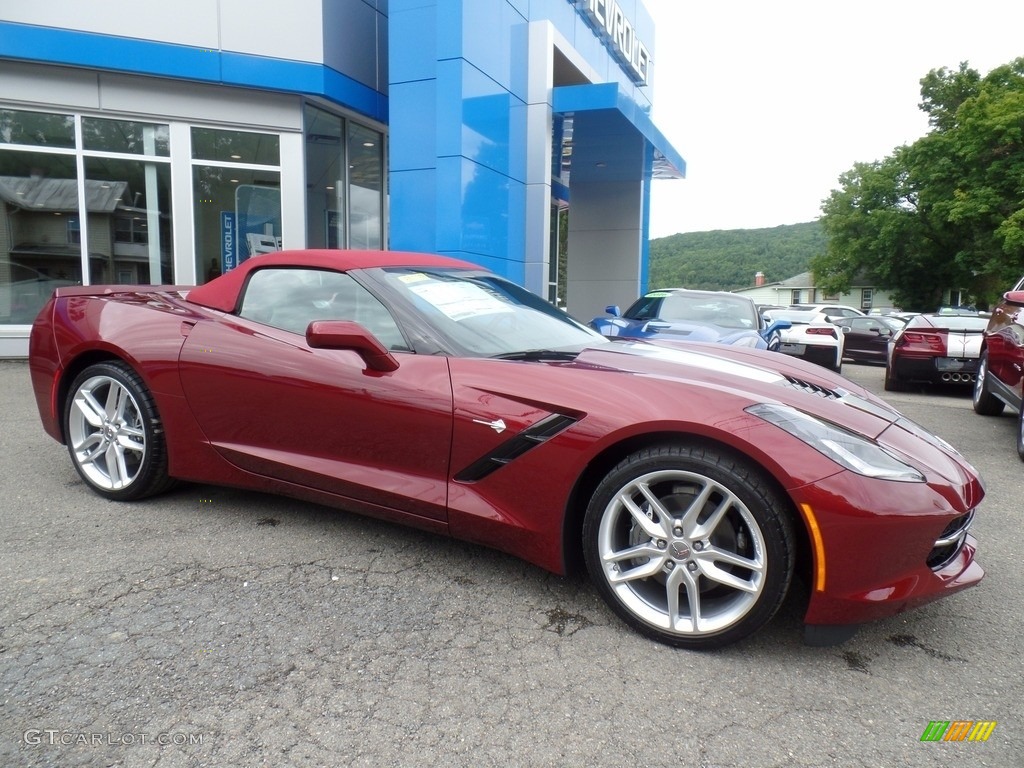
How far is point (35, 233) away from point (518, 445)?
32.6 feet

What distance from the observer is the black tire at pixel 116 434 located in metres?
3.25

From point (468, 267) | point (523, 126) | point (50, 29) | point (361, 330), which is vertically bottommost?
point (361, 330)

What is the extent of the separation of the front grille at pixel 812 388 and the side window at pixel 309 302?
4.98 feet

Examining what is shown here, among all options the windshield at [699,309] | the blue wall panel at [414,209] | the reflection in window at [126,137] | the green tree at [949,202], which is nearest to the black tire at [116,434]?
the windshield at [699,309]

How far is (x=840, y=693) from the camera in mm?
1979

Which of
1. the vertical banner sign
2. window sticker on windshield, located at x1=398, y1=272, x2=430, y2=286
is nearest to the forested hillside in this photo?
the vertical banner sign

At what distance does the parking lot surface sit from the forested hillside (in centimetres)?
5899

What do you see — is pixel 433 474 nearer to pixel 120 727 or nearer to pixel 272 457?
pixel 272 457

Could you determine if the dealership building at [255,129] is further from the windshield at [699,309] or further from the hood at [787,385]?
the hood at [787,385]

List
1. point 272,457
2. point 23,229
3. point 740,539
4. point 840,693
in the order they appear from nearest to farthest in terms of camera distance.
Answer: point 840,693 < point 740,539 < point 272,457 < point 23,229

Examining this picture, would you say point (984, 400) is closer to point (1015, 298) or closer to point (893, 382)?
point (893, 382)

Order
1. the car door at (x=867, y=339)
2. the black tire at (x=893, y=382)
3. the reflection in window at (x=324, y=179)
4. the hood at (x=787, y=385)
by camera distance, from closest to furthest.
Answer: the hood at (x=787, y=385)
the black tire at (x=893, y=382)
the reflection in window at (x=324, y=179)
the car door at (x=867, y=339)

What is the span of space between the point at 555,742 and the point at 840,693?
0.86m

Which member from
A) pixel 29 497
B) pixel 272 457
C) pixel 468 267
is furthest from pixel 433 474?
pixel 29 497
